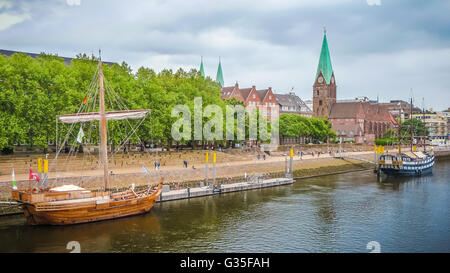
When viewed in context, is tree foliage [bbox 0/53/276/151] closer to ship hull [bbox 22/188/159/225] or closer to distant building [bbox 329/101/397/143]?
ship hull [bbox 22/188/159/225]

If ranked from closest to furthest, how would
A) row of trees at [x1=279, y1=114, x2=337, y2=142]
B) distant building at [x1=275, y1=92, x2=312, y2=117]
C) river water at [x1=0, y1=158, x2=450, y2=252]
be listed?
1. river water at [x1=0, y1=158, x2=450, y2=252]
2. row of trees at [x1=279, y1=114, x2=337, y2=142]
3. distant building at [x1=275, y1=92, x2=312, y2=117]

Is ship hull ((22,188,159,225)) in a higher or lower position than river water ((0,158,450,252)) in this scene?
higher

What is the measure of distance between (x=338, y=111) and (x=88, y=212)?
126756mm

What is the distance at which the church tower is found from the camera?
466ft

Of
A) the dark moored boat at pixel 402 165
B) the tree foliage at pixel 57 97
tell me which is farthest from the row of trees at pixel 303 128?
the tree foliage at pixel 57 97

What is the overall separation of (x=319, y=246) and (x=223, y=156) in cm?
3841

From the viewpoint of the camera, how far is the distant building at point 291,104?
134m

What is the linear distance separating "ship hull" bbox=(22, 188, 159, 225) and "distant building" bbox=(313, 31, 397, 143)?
11385cm

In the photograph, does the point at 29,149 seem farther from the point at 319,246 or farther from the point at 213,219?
the point at 319,246

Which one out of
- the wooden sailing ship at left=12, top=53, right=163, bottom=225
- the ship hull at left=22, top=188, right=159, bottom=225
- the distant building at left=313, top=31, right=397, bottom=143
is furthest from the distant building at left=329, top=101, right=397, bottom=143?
the wooden sailing ship at left=12, top=53, right=163, bottom=225

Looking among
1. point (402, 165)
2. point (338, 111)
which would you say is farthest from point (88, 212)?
point (338, 111)

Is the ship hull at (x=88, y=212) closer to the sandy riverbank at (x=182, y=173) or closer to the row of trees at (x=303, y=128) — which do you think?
the sandy riverbank at (x=182, y=173)

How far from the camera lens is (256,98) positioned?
11719 centimetres
